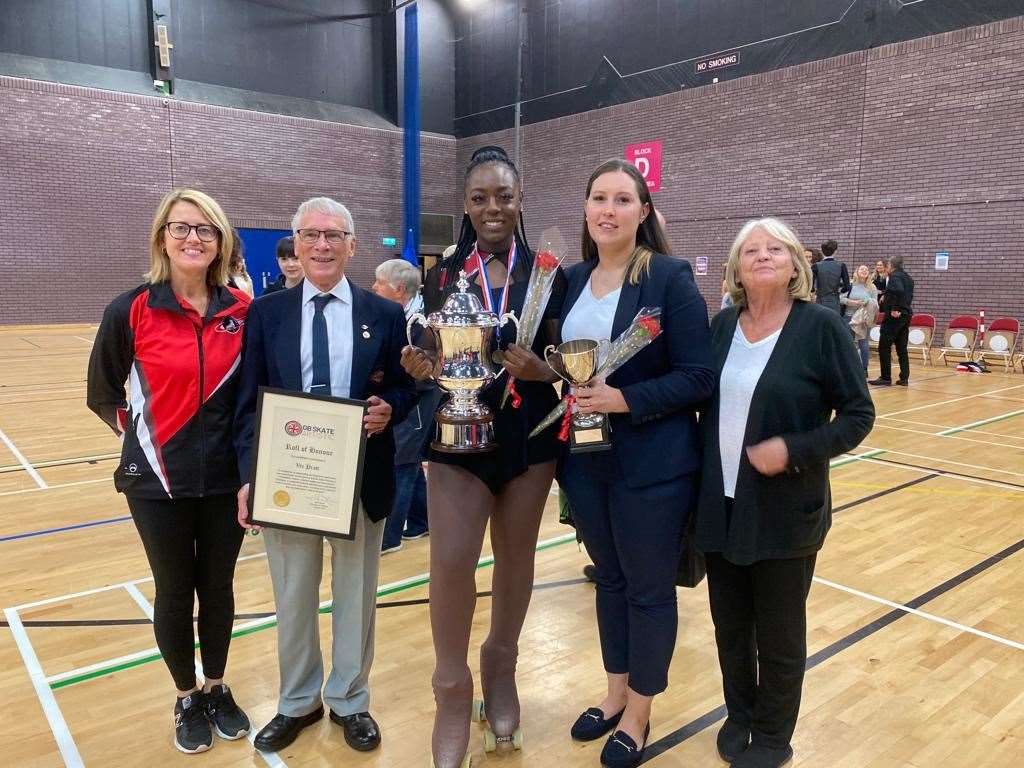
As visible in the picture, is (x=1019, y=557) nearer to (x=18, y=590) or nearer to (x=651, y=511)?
(x=651, y=511)

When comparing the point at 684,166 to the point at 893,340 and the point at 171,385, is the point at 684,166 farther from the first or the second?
the point at 171,385

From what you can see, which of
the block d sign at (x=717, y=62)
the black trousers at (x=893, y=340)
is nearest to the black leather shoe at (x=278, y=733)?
the black trousers at (x=893, y=340)

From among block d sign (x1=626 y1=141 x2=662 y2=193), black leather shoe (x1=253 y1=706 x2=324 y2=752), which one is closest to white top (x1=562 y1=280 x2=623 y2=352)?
black leather shoe (x1=253 y1=706 x2=324 y2=752)

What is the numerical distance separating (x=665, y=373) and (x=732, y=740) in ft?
3.95

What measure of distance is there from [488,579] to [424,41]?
18417 millimetres

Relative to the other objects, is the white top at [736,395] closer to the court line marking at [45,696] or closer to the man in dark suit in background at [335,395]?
the man in dark suit in background at [335,395]

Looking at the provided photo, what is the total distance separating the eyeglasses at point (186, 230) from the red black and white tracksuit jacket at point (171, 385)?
159 millimetres

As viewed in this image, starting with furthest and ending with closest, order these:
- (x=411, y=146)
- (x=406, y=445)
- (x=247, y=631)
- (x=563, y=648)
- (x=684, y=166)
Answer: (x=411, y=146) → (x=684, y=166) → (x=406, y=445) → (x=247, y=631) → (x=563, y=648)

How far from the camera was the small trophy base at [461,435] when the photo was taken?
1890 millimetres

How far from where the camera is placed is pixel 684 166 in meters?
14.7

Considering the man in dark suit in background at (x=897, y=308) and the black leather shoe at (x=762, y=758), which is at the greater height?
the man in dark suit in background at (x=897, y=308)

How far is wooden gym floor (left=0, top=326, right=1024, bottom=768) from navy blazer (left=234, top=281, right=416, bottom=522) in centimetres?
93

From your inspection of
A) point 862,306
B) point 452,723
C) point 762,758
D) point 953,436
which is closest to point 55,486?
point 452,723

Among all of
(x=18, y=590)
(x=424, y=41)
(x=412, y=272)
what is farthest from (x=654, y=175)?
(x=18, y=590)
